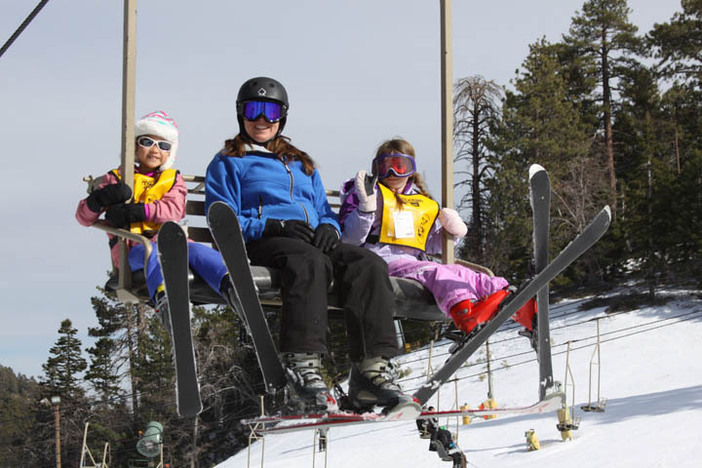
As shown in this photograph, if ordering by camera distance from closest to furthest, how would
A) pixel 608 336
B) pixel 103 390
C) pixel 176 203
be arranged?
pixel 176 203 → pixel 608 336 → pixel 103 390

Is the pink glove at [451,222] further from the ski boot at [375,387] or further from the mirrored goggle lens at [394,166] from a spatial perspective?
the ski boot at [375,387]

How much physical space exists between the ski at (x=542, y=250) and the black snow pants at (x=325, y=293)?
2.55 feet

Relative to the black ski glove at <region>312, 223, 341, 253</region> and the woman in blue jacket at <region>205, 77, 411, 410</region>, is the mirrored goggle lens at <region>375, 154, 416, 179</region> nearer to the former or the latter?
the woman in blue jacket at <region>205, 77, 411, 410</region>

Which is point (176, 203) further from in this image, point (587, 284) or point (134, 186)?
point (587, 284)

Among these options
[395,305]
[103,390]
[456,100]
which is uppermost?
[456,100]

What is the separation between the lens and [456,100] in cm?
2747

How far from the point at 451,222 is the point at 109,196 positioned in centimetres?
191

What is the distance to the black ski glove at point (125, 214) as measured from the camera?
13.7ft

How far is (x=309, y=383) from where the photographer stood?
149 inches

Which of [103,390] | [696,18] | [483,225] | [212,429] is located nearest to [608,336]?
[483,225]

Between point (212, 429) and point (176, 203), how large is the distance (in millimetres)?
34597

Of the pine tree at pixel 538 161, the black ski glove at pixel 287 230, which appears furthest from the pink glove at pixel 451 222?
the pine tree at pixel 538 161

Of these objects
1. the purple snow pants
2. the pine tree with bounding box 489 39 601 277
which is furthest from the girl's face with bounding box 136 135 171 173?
the pine tree with bounding box 489 39 601 277

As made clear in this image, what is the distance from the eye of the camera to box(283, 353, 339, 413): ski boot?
3.78 meters
